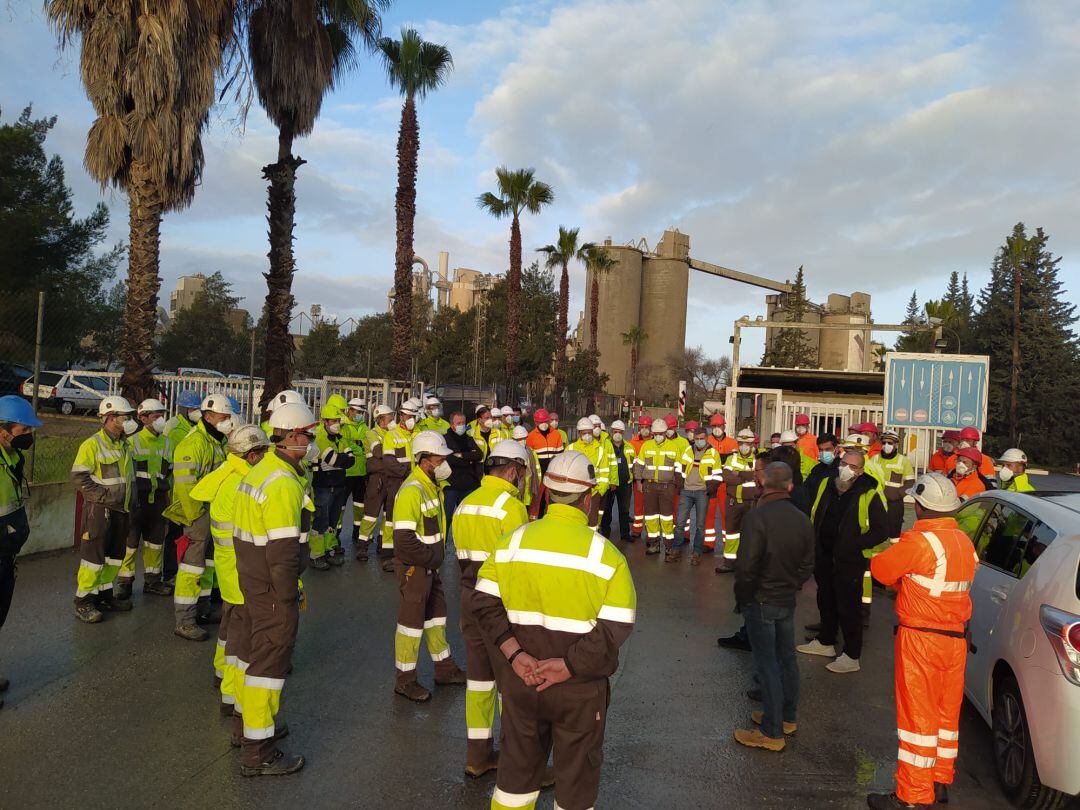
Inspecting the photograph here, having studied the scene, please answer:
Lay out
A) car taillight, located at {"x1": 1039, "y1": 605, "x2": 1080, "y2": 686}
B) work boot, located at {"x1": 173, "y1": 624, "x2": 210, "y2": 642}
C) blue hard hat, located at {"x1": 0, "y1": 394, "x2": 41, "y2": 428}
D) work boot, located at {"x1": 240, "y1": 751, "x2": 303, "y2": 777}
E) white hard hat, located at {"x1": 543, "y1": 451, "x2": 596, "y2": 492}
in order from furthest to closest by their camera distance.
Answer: work boot, located at {"x1": 173, "y1": 624, "x2": 210, "y2": 642} → blue hard hat, located at {"x1": 0, "y1": 394, "x2": 41, "y2": 428} → work boot, located at {"x1": 240, "y1": 751, "x2": 303, "y2": 777} → car taillight, located at {"x1": 1039, "y1": 605, "x2": 1080, "y2": 686} → white hard hat, located at {"x1": 543, "y1": 451, "x2": 596, "y2": 492}

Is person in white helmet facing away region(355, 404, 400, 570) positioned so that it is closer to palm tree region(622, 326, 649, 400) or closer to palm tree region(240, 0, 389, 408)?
palm tree region(240, 0, 389, 408)

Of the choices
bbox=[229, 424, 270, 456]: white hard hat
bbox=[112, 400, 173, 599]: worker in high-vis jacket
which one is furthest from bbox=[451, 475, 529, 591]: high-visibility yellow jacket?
bbox=[112, 400, 173, 599]: worker in high-vis jacket

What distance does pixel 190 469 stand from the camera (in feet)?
21.1

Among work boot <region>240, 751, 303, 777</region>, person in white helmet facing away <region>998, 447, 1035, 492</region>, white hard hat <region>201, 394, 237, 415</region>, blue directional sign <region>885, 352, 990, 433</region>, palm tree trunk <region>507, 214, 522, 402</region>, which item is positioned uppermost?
palm tree trunk <region>507, 214, 522, 402</region>

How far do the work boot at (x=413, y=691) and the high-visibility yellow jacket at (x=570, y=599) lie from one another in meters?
2.44

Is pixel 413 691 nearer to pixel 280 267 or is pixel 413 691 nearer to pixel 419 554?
pixel 419 554

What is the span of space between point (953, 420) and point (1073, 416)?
2732 cm

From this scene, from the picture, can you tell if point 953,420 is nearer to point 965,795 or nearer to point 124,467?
point 965,795

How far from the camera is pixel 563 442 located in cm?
1153

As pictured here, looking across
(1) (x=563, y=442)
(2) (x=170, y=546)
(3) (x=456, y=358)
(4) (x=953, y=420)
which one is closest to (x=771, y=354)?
(3) (x=456, y=358)

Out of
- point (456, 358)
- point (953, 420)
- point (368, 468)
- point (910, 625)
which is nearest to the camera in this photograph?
point (910, 625)

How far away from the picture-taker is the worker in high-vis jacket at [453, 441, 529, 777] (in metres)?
4.14

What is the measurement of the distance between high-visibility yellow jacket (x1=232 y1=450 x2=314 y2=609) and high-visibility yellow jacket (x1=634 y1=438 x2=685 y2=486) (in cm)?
686

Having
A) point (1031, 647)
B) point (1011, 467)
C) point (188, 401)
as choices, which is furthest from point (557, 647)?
point (1011, 467)
